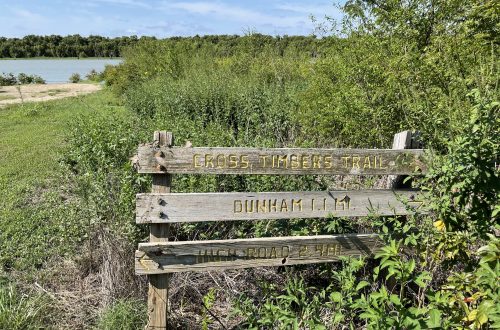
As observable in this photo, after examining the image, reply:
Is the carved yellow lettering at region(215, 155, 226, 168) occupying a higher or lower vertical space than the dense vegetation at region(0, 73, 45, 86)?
higher

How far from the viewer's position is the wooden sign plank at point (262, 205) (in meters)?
3.02

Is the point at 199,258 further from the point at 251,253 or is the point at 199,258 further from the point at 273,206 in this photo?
the point at 273,206

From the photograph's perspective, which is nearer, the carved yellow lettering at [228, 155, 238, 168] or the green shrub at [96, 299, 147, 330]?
the carved yellow lettering at [228, 155, 238, 168]

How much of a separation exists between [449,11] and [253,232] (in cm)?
342

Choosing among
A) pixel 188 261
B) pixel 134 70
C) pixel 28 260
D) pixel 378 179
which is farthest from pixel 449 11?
pixel 134 70

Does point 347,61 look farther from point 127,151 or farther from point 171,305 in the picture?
point 171,305

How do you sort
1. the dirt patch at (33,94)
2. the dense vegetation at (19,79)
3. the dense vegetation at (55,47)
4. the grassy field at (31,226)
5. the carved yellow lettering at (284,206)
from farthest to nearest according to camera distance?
the dense vegetation at (55,47), the dense vegetation at (19,79), the dirt patch at (33,94), the grassy field at (31,226), the carved yellow lettering at (284,206)

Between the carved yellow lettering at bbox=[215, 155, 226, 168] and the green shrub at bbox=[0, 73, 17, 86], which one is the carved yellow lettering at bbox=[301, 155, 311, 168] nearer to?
the carved yellow lettering at bbox=[215, 155, 226, 168]

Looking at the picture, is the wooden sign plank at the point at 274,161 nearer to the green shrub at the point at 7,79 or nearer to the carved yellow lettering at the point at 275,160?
the carved yellow lettering at the point at 275,160

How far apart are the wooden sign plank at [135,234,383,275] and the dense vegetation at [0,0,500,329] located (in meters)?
0.19

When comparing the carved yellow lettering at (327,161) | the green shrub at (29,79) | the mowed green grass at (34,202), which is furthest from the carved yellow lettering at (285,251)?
the green shrub at (29,79)

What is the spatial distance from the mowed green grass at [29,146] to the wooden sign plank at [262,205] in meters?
3.90

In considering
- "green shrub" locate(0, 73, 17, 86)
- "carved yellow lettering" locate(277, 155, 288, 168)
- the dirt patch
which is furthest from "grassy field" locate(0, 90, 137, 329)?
"green shrub" locate(0, 73, 17, 86)

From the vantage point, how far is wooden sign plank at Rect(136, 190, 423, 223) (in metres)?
3.02
